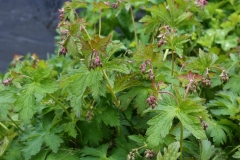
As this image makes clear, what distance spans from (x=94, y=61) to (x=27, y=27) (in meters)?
3.46

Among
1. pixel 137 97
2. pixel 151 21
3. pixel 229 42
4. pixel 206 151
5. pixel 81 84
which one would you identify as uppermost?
pixel 151 21

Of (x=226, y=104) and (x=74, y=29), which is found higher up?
(x=74, y=29)

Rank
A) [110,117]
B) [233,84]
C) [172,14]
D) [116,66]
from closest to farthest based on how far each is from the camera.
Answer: [116,66] < [110,117] < [172,14] < [233,84]

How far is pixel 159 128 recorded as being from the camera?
1.23 meters

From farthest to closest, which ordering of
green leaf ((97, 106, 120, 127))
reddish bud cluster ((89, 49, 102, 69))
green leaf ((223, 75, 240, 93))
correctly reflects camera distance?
green leaf ((223, 75, 240, 93))
green leaf ((97, 106, 120, 127))
reddish bud cluster ((89, 49, 102, 69))

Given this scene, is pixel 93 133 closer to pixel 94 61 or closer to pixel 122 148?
pixel 122 148

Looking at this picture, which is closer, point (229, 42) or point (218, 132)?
point (218, 132)

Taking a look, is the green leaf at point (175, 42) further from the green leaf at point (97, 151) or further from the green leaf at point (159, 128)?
the green leaf at point (97, 151)

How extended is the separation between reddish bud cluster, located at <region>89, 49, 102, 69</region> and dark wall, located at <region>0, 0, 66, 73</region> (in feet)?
9.74

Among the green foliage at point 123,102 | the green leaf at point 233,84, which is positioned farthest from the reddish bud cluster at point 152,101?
the green leaf at point 233,84

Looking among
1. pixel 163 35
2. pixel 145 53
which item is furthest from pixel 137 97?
pixel 163 35

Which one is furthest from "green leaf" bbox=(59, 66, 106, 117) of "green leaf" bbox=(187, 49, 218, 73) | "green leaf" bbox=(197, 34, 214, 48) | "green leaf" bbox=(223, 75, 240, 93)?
"green leaf" bbox=(197, 34, 214, 48)

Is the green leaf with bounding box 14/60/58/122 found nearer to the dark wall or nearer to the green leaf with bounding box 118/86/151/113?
the green leaf with bounding box 118/86/151/113

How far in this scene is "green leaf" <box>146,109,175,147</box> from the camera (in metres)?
1.22
